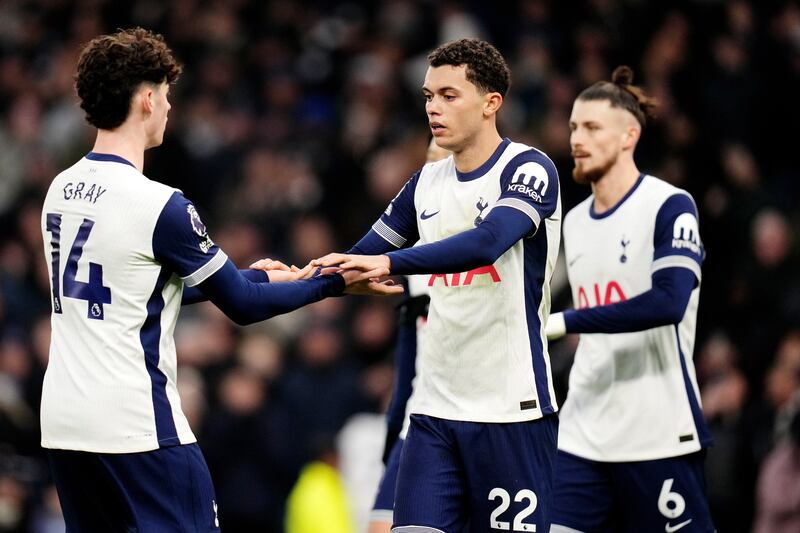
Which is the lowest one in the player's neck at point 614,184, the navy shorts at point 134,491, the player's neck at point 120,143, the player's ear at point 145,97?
the navy shorts at point 134,491

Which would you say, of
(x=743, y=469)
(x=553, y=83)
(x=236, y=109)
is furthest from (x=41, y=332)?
(x=743, y=469)

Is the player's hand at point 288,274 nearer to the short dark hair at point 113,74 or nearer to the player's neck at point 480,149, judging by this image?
the player's neck at point 480,149

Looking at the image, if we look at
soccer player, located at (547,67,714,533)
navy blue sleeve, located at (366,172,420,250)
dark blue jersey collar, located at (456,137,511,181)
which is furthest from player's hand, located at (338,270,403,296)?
soccer player, located at (547,67,714,533)

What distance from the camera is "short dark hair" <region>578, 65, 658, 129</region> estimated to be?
22.6ft

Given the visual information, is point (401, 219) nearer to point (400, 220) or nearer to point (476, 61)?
point (400, 220)

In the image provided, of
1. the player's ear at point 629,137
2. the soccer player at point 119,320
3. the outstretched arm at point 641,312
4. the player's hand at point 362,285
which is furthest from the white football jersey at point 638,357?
the soccer player at point 119,320

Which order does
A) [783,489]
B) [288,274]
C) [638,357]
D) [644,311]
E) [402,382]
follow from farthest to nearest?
[783,489] < [402,382] < [638,357] < [644,311] < [288,274]

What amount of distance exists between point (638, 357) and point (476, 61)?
183cm

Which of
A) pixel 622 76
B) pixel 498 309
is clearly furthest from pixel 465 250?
pixel 622 76

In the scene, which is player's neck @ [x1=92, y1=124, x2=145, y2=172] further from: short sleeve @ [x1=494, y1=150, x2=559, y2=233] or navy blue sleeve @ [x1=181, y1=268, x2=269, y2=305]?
short sleeve @ [x1=494, y1=150, x2=559, y2=233]

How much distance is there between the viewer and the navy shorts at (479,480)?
5410mm

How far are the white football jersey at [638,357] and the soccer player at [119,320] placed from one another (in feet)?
7.63

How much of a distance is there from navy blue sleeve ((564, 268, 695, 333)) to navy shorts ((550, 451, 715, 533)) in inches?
30.0

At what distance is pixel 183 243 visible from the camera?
4.89m
